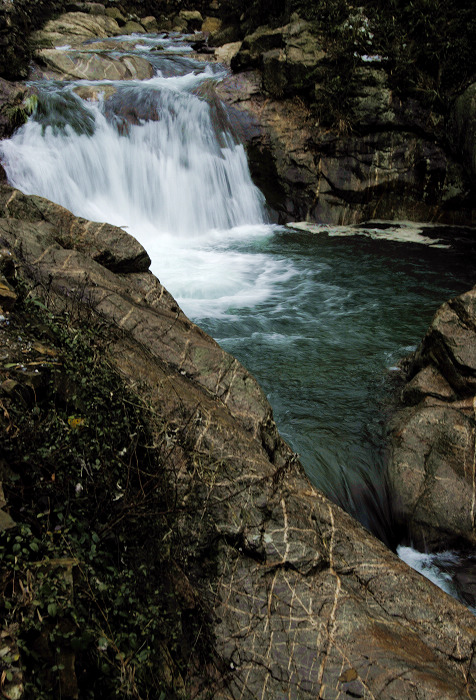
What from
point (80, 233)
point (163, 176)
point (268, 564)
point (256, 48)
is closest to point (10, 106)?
point (163, 176)

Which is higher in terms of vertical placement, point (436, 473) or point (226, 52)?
point (226, 52)

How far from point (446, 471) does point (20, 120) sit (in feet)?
38.6

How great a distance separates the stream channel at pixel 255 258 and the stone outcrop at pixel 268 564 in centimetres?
156

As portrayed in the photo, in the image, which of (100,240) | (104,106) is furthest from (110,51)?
(100,240)

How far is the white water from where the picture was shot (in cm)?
1070

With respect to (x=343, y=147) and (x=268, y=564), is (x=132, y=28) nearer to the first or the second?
(x=343, y=147)

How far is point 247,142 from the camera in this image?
1333 centimetres

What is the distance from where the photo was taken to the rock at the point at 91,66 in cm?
1440

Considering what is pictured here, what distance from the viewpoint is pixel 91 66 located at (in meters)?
14.7

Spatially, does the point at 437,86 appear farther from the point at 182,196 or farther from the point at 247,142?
the point at 182,196

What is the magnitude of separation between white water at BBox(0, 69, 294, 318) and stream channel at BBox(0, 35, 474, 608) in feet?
0.11

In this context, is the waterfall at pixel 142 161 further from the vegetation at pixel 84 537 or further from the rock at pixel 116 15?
the rock at pixel 116 15

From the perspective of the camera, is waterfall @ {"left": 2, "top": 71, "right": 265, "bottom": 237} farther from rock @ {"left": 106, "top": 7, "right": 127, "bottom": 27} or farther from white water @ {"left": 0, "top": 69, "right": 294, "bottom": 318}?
rock @ {"left": 106, "top": 7, "right": 127, "bottom": 27}

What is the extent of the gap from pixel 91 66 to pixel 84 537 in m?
15.9
